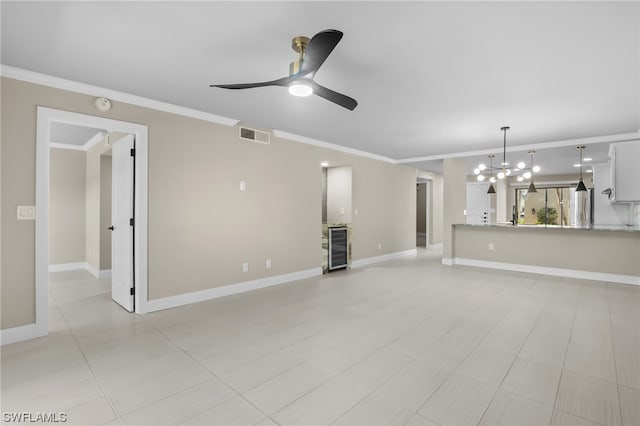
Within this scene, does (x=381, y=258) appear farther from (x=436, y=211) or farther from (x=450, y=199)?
(x=436, y=211)

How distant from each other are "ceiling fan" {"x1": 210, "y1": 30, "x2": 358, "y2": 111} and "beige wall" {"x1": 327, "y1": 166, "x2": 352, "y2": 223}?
378 centimetres

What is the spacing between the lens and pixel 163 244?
3.73 meters

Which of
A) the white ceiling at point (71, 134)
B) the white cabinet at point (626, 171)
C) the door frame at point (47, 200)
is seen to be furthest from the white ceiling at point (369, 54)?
the white ceiling at point (71, 134)

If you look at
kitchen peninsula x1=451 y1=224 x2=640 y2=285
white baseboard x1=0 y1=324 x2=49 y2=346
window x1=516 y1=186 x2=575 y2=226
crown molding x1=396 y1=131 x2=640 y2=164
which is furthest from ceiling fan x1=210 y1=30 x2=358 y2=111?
window x1=516 y1=186 x2=575 y2=226

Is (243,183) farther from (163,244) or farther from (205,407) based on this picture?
(205,407)

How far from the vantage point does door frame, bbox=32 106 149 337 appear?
2.92m

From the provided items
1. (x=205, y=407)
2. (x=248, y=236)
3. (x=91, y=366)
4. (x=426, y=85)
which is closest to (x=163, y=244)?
(x=248, y=236)

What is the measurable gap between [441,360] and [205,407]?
1756 millimetres

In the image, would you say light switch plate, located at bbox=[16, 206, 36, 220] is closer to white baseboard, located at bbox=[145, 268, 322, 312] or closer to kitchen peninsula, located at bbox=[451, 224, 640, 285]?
white baseboard, located at bbox=[145, 268, 322, 312]

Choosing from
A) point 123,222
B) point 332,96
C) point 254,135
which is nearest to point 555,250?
point 332,96

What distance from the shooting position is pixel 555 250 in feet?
18.5

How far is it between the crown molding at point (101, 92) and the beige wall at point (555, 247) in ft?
18.0

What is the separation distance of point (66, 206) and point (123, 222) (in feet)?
11.3

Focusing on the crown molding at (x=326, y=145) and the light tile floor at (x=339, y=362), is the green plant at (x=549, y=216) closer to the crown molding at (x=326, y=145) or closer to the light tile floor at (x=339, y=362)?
the crown molding at (x=326, y=145)
